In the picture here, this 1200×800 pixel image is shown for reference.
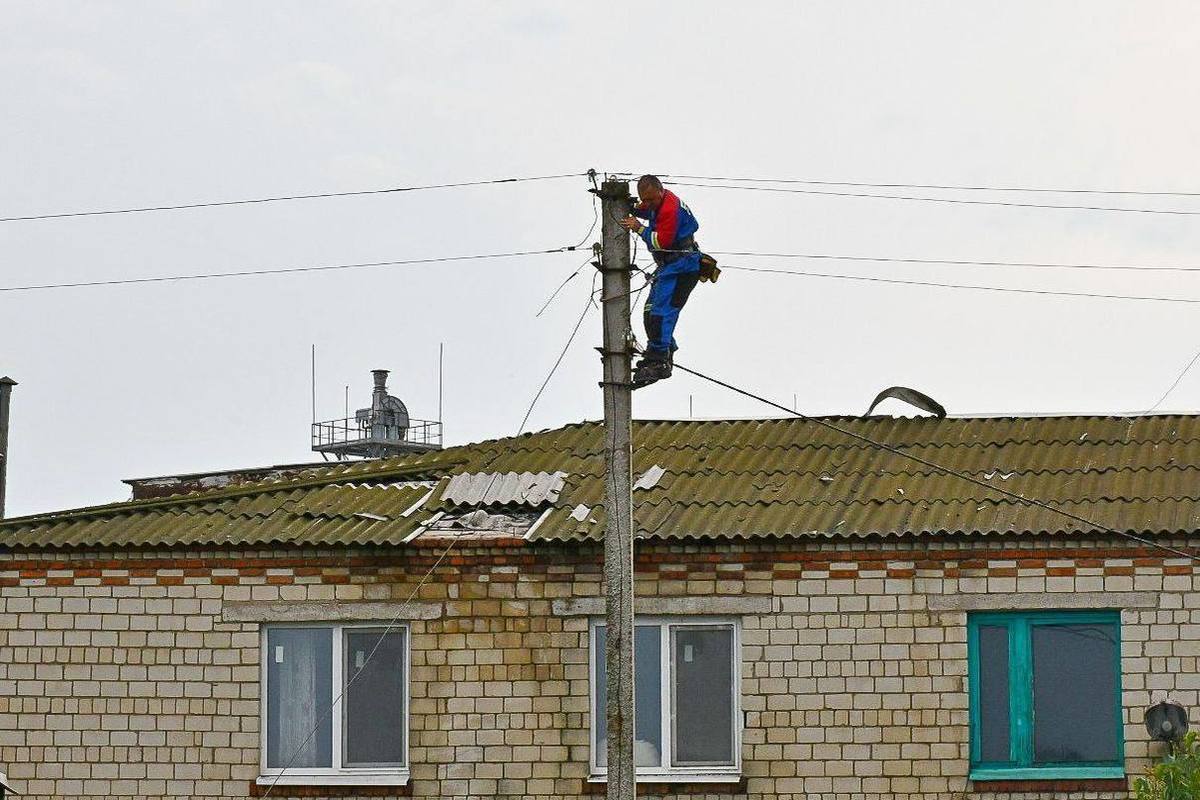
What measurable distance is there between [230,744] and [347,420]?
110 ft

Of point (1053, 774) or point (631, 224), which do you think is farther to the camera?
point (1053, 774)

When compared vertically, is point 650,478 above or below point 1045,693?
above

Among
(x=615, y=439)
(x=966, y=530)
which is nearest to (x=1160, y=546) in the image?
(x=966, y=530)

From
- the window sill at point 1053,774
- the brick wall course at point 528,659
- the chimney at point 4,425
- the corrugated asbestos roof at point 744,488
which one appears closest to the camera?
the window sill at point 1053,774

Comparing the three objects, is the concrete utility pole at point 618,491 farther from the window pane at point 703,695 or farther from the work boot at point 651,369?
the window pane at point 703,695

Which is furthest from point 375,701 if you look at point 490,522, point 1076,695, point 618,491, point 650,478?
point 1076,695

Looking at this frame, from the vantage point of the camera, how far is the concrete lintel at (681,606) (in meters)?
12.8

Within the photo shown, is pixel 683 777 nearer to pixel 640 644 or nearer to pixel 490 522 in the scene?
pixel 640 644

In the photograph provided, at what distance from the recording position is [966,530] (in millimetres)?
12562

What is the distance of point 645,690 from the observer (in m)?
13.0

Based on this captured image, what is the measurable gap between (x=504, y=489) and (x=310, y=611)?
178 cm

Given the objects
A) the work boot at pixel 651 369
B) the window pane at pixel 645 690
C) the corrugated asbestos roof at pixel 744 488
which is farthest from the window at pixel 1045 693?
the work boot at pixel 651 369

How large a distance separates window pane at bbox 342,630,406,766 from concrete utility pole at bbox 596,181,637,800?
2.85 meters

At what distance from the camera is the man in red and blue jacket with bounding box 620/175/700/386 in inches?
445
